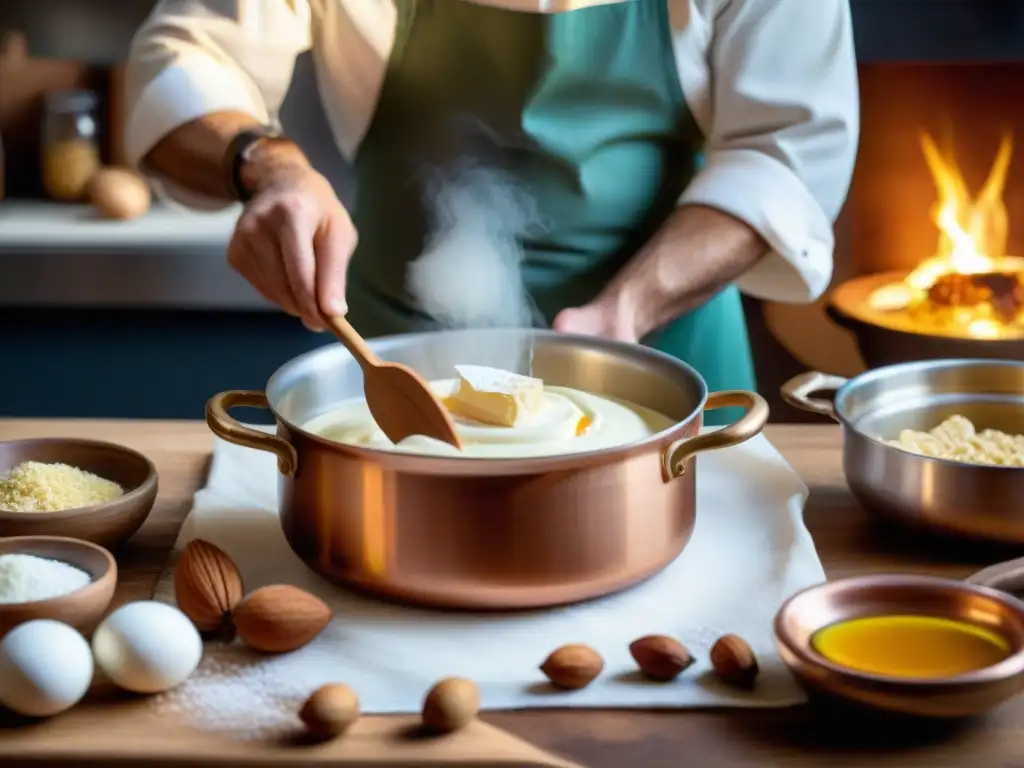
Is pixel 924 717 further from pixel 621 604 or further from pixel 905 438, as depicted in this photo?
pixel 905 438

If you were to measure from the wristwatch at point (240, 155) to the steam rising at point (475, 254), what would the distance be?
0.68ft

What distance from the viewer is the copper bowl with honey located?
0.71 m

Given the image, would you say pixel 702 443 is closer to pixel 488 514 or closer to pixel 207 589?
pixel 488 514

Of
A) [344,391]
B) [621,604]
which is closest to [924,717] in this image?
[621,604]

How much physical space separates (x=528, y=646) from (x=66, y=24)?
2167mm

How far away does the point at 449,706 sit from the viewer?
0.74 m

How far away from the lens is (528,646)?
85 centimetres

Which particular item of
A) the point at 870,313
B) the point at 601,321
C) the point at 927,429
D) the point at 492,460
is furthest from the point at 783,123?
the point at 870,313

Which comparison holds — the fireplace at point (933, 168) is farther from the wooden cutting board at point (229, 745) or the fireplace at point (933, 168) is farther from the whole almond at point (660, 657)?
the wooden cutting board at point (229, 745)

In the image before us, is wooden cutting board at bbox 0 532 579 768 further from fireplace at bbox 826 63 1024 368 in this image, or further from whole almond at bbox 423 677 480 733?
fireplace at bbox 826 63 1024 368

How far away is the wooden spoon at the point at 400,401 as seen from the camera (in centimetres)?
93

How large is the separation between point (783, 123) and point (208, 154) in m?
0.63

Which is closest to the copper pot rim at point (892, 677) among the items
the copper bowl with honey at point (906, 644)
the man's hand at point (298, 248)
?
the copper bowl with honey at point (906, 644)

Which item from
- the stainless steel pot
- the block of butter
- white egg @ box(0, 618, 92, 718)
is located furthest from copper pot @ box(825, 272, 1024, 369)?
white egg @ box(0, 618, 92, 718)
